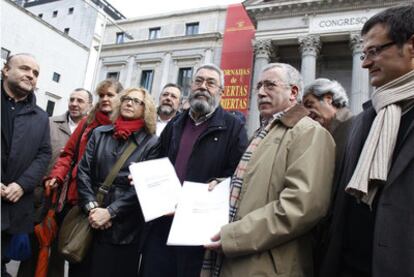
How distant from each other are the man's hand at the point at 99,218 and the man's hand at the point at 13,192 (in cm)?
75

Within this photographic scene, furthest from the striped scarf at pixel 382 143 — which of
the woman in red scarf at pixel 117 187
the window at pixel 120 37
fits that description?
the window at pixel 120 37

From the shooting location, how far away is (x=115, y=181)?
9.75 feet

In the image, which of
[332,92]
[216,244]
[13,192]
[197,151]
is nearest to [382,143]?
[216,244]

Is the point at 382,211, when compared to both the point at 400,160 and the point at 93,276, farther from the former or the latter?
the point at 93,276

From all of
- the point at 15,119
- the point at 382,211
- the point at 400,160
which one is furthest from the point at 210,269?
the point at 15,119

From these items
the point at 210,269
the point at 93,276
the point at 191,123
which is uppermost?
the point at 191,123

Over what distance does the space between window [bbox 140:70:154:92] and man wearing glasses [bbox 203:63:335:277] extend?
25.9 metres

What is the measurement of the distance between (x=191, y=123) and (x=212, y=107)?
0.24 m

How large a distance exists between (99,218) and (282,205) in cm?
161

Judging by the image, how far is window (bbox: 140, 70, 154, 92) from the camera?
89.9 ft

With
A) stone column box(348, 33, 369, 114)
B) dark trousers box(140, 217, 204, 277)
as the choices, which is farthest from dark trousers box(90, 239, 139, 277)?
stone column box(348, 33, 369, 114)

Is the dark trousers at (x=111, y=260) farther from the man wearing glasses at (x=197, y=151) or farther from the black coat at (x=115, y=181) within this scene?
the man wearing glasses at (x=197, y=151)

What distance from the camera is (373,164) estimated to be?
1675mm

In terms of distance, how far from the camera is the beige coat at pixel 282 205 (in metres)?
1.81
